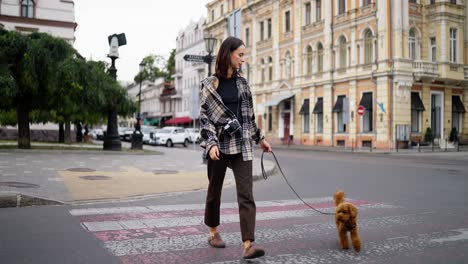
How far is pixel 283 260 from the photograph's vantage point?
4.62 m

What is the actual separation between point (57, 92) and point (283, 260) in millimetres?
18208

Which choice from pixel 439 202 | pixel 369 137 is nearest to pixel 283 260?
pixel 439 202

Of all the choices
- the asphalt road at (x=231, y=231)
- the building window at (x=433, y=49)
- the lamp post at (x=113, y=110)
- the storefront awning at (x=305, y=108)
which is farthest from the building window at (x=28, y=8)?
the asphalt road at (x=231, y=231)

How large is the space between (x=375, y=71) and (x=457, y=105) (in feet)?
Result: 25.4

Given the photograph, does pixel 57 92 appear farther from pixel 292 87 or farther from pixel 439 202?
pixel 292 87

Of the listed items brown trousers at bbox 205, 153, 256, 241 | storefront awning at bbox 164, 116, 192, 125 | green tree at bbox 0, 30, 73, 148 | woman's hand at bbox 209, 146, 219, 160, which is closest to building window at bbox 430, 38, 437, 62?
green tree at bbox 0, 30, 73, 148

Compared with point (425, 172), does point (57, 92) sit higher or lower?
higher

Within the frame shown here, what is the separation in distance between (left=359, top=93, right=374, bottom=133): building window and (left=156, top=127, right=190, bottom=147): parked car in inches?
589

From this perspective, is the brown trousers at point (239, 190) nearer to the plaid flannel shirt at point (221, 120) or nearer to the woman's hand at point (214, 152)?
the plaid flannel shirt at point (221, 120)

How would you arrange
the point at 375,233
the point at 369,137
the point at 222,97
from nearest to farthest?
the point at 222,97
the point at 375,233
the point at 369,137

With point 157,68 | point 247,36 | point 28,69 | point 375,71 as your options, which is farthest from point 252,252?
point 157,68

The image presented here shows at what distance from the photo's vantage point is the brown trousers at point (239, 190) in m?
4.73

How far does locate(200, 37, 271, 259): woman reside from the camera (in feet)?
15.7

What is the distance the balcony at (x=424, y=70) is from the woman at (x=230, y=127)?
102ft
